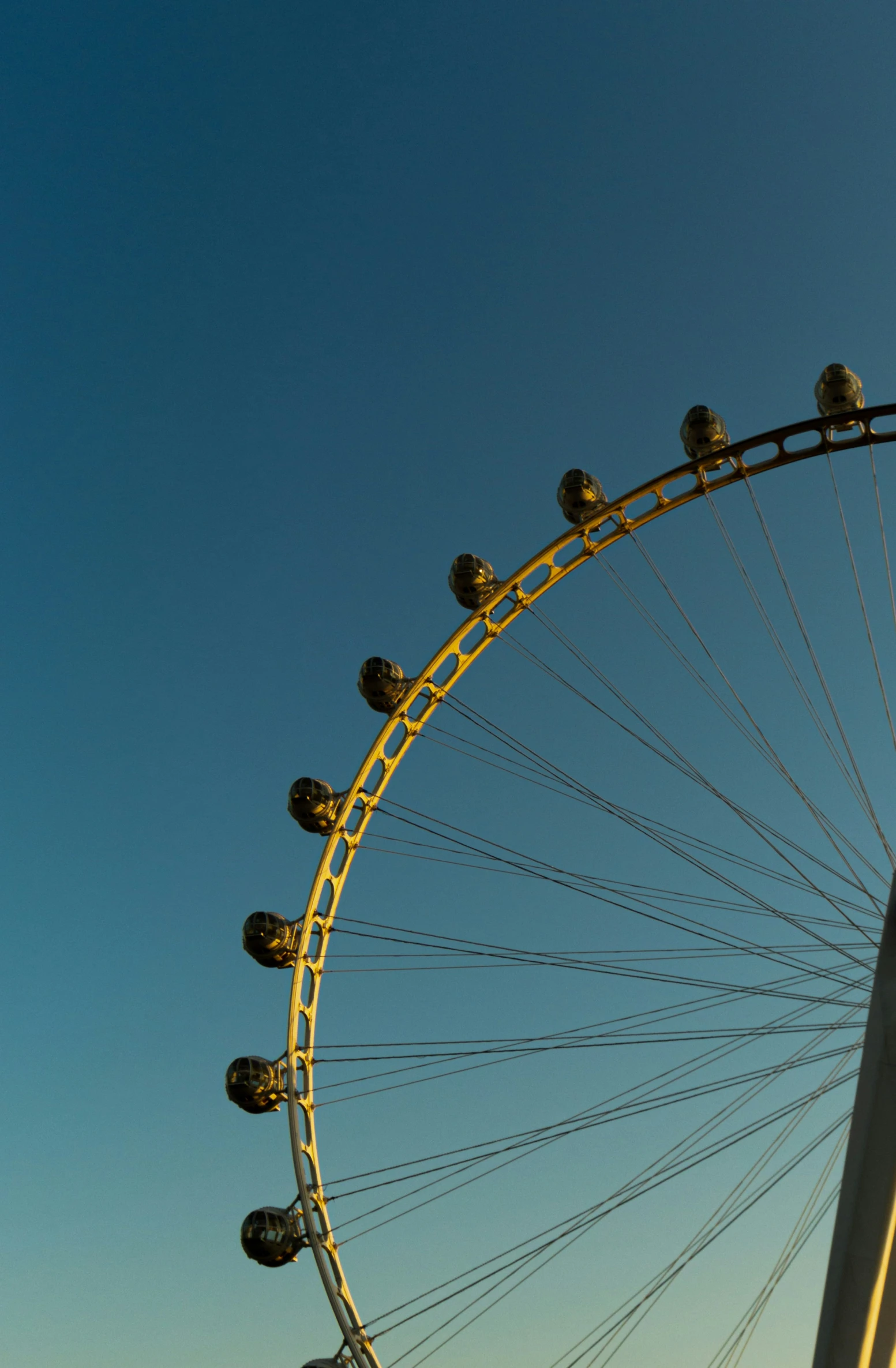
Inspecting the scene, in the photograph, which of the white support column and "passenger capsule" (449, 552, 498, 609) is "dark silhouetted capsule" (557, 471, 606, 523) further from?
the white support column

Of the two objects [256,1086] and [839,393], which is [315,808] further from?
[839,393]

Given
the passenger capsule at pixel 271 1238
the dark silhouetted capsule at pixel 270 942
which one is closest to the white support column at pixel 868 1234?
the passenger capsule at pixel 271 1238

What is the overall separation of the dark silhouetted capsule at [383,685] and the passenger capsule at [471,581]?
3.31ft

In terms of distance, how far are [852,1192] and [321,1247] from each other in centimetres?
472

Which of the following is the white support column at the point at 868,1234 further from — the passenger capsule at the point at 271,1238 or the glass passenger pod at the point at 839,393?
the glass passenger pod at the point at 839,393

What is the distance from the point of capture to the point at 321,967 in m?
10.5

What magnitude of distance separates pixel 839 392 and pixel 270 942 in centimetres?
746

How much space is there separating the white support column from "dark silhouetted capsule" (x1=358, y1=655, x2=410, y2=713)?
586 cm

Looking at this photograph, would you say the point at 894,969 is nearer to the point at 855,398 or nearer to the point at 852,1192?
the point at 852,1192

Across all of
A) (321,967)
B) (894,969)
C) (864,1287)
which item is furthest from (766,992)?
(321,967)

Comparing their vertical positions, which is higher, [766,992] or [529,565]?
[529,565]

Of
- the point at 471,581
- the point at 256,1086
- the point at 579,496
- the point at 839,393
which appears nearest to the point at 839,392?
the point at 839,393

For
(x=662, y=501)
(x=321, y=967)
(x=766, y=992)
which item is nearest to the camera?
(x=766, y=992)

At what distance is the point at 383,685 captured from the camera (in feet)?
37.4
